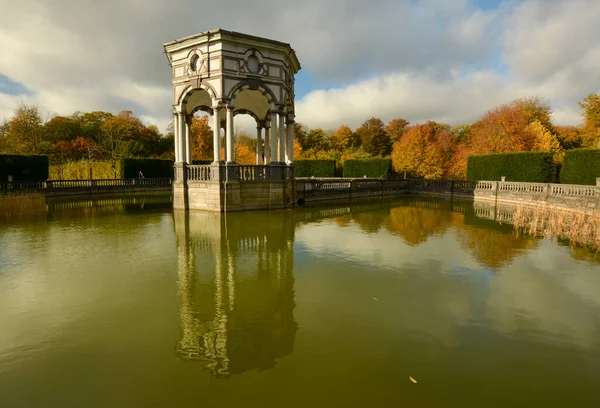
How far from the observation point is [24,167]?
95.6 feet

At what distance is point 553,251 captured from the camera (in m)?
9.98

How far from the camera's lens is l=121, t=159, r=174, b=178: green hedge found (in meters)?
35.4

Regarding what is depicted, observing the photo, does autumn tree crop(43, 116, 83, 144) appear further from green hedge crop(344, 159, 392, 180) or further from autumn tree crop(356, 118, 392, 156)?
autumn tree crop(356, 118, 392, 156)

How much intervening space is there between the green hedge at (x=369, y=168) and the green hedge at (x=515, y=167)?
29.4 ft

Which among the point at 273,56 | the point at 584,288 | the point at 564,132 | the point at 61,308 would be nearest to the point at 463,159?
the point at 564,132

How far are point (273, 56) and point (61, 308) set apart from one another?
17589mm

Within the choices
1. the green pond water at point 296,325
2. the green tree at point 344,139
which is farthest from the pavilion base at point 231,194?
the green tree at point 344,139

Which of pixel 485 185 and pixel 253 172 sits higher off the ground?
pixel 253 172

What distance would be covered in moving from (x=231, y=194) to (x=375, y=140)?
5569 centimetres

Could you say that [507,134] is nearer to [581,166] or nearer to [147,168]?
[581,166]

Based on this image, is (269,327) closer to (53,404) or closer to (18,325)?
(53,404)

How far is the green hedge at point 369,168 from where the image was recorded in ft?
126

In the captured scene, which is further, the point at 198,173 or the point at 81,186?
the point at 81,186

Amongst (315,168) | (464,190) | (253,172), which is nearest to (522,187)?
(464,190)
